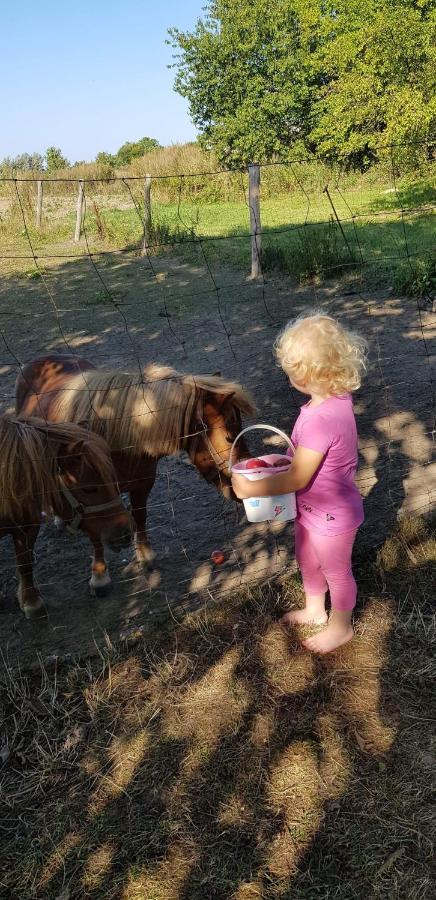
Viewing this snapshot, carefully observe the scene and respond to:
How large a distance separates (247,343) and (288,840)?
6207 mm

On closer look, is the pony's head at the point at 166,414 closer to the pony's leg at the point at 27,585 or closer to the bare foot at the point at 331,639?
the pony's leg at the point at 27,585

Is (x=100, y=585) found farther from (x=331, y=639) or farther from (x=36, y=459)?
(x=331, y=639)

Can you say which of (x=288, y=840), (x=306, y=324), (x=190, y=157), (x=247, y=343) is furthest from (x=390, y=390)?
(x=190, y=157)

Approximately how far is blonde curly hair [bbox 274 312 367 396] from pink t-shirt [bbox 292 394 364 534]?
0.10m

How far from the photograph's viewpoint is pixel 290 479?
7.88ft

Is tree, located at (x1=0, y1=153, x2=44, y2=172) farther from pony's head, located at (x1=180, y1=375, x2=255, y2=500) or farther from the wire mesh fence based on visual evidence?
pony's head, located at (x1=180, y1=375, x2=255, y2=500)

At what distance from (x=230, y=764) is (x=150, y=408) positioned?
6.07 feet

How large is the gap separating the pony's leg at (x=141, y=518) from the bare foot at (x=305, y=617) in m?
1.06

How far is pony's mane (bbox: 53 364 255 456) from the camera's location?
11.0ft

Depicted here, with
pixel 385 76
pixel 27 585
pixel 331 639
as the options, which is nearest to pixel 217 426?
pixel 331 639

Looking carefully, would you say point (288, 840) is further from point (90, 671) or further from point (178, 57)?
point (178, 57)

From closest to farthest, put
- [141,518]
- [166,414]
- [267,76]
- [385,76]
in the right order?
[166,414]
[141,518]
[385,76]
[267,76]

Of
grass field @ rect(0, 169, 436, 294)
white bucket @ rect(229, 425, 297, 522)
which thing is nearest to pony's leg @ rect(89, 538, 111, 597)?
white bucket @ rect(229, 425, 297, 522)

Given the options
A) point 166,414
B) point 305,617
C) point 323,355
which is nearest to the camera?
point 323,355
